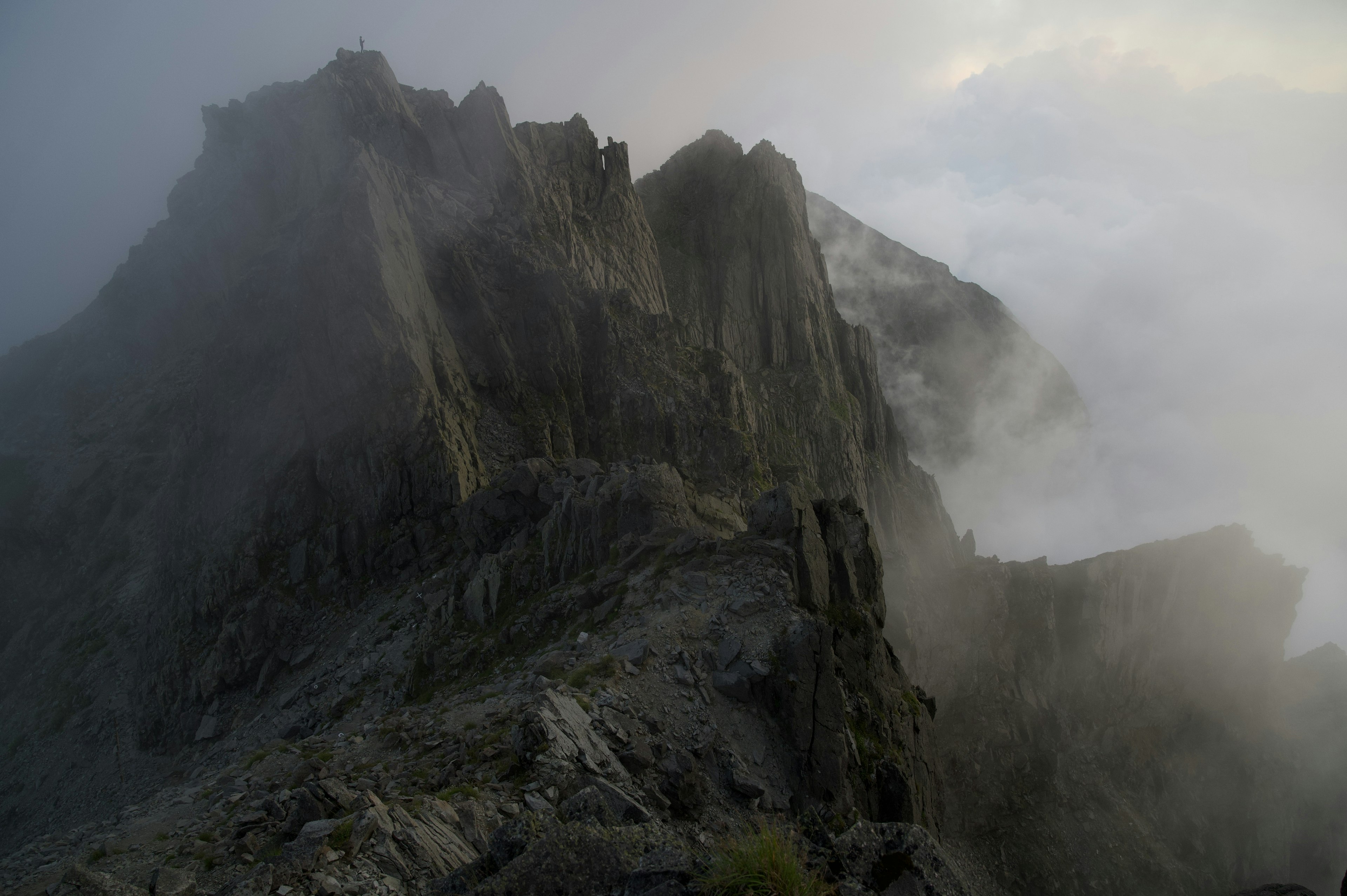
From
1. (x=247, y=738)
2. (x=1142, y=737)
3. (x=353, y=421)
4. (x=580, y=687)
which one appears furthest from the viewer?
(x=1142, y=737)

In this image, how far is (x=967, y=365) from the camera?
12562 centimetres

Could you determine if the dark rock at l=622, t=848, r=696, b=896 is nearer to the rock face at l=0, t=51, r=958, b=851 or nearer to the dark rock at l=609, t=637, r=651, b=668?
the dark rock at l=609, t=637, r=651, b=668

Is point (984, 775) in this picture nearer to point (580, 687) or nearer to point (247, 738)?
point (580, 687)

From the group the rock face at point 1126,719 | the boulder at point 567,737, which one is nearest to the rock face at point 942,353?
the rock face at point 1126,719

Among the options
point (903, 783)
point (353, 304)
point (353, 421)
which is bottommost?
point (903, 783)

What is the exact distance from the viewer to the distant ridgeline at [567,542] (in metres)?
23.4

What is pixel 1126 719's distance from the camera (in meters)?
61.8

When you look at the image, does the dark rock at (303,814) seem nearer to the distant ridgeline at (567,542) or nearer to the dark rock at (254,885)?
the distant ridgeline at (567,542)

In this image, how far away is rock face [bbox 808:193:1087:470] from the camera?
403 ft

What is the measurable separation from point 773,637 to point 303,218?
47.0 meters

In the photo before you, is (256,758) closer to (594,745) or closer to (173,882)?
(173,882)

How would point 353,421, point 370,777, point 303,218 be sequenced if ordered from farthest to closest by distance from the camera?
point 303,218, point 353,421, point 370,777

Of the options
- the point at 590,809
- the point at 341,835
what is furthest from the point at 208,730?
the point at 590,809

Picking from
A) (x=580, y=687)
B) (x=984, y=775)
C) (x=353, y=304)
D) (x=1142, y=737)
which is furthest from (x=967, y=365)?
(x=580, y=687)
